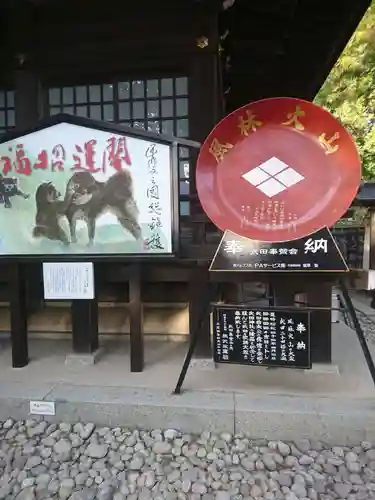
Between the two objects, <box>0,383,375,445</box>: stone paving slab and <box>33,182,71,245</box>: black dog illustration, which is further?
<box>33,182,71,245</box>: black dog illustration

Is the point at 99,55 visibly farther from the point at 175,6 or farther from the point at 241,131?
the point at 241,131

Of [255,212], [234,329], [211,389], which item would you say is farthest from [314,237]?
[211,389]

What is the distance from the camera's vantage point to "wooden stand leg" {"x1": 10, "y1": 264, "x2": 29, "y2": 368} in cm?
409

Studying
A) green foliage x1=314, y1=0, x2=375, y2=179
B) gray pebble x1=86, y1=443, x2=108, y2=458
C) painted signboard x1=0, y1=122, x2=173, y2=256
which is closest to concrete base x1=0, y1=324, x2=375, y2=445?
gray pebble x1=86, y1=443, x2=108, y2=458

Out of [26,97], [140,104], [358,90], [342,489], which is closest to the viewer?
[342,489]

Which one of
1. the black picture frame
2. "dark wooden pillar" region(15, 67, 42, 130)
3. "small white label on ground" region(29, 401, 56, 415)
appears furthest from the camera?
"dark wooden pillar" region(15, 67, 42, 130)

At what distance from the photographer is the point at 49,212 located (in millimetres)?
3830

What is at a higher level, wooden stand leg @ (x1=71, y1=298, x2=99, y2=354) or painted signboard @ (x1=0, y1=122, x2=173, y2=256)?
painted signboard @ (x1=0, y1=122, x2=173, y2=256)

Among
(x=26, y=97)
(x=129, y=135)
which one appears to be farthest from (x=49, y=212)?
(x=26, y=97)

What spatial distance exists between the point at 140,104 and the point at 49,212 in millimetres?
2145

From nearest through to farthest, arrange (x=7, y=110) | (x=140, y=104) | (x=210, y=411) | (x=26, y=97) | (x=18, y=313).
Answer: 1. (x=210, y=411)
2. (x=18, y=313)
3. (x=26, y=97)
4. (x=140, y=104)
5. (x=7, y=110)

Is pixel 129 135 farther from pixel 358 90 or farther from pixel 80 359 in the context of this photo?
pixel 358 90

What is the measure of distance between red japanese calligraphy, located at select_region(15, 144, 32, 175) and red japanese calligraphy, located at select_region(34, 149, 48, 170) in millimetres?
86

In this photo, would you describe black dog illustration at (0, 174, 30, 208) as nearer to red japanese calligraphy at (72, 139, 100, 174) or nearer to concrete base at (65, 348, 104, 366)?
red japanese calligraphy at (72, 139, 100, 174)
